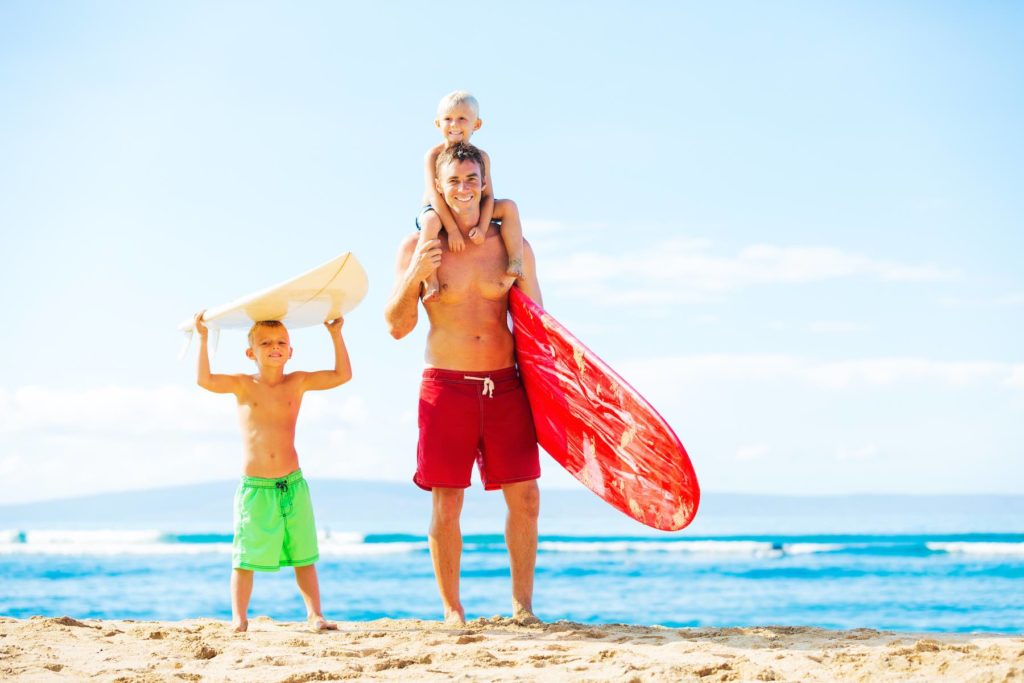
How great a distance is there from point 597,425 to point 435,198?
4.37 feet

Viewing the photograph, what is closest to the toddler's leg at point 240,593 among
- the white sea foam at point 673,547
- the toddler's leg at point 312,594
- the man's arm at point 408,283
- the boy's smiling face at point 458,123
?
the toddler's leg at point 312,594

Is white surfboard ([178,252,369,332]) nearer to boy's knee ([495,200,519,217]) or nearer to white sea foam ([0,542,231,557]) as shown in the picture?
boy's knee ([495,200,519,217])

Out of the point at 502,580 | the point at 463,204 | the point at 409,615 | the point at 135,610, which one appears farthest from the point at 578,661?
the point at 502,580

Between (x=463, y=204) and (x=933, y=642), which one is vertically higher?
(x=463, y=204)

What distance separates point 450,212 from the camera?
4.95m

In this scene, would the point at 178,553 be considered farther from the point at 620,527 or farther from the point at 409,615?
the point at 620,527

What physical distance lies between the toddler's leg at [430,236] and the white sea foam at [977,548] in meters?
20.1

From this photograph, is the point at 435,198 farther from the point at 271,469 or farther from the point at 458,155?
the point at 271,469

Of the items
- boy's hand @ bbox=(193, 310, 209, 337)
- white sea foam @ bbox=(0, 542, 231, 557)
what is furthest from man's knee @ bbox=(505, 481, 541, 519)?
white sea foam @ bbox=(0, 542, 231, 557)

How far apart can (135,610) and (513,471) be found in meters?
9.73

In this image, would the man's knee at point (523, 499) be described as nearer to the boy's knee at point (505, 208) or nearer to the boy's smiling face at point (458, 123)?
the boy's knee at point (505, 208)

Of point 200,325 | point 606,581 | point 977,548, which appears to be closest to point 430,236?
point 200,325

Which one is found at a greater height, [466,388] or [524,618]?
[466,388]

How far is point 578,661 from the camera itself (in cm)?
392
